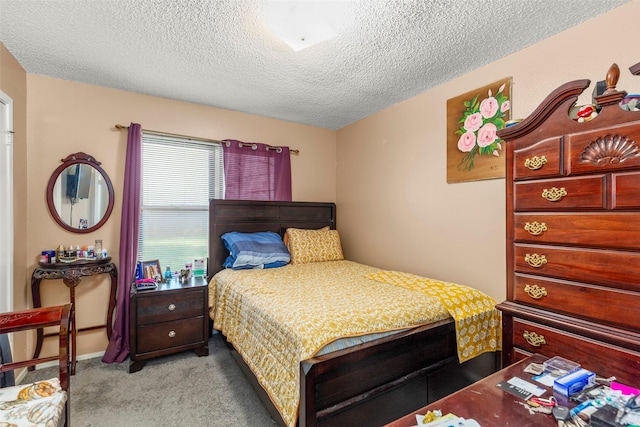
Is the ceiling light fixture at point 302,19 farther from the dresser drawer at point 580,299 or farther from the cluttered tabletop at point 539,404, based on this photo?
the cluttered tabletop at point 539,404

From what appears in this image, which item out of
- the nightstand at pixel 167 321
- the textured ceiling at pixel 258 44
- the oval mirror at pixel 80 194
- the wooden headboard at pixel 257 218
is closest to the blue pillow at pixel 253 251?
the wooden headboard at pixel 257 218

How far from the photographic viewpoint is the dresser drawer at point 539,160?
136 cm

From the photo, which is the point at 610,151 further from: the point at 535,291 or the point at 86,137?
the point at 86,137

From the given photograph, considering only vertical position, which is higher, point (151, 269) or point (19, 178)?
point (19, 178)

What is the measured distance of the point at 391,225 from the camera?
3.17 metres

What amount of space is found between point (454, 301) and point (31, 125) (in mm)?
3569

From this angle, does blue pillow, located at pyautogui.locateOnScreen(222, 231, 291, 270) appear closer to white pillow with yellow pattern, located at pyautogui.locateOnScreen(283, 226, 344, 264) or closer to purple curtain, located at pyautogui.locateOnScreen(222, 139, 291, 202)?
white pillow with yellow pattern, located at pyautogui.locateOnScreen(283, 226, 344, 264)

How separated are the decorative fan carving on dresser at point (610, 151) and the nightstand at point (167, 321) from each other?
→ 2781 mm

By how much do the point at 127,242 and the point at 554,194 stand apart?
10.3ft

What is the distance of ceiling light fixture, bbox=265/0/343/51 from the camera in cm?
160

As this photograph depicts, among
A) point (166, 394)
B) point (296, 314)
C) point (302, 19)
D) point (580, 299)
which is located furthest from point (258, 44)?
point (166, 394)

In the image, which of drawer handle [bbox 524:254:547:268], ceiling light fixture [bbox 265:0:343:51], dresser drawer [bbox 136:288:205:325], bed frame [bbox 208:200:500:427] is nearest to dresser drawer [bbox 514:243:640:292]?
drawer handle [bbox 524:254:547:268]

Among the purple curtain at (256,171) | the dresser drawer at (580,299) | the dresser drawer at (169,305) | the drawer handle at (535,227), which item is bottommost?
the dresser drawer at (169,305)

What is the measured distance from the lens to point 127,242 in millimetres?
2691
